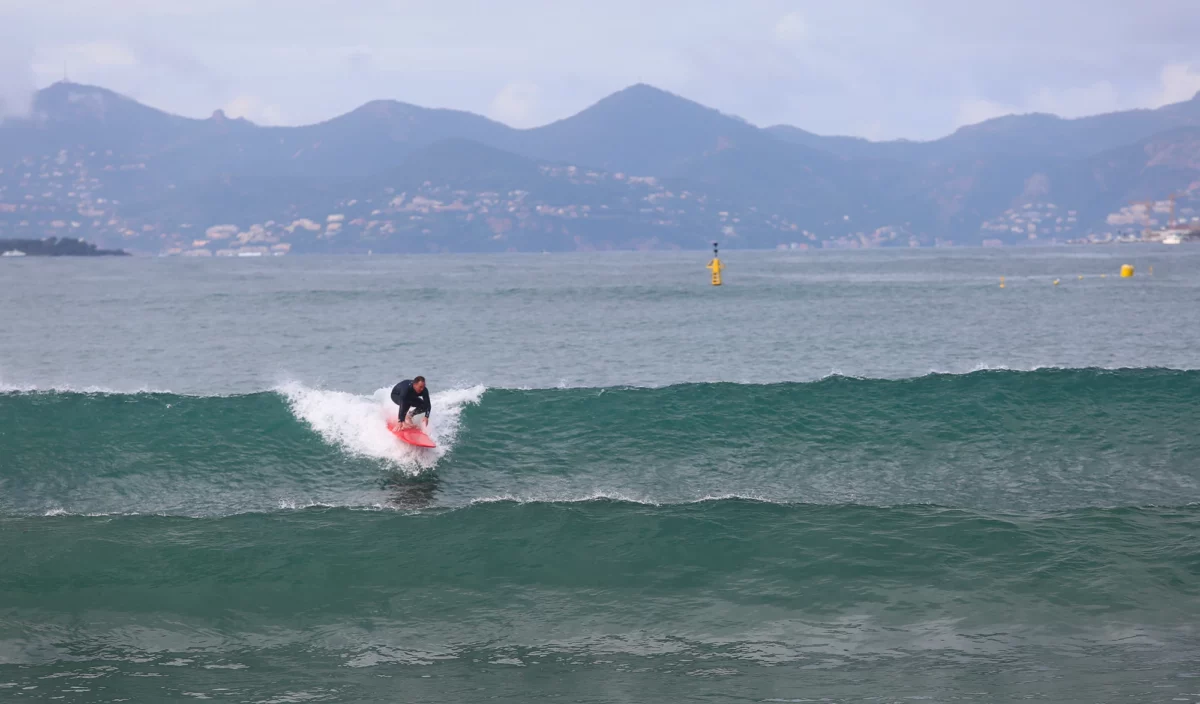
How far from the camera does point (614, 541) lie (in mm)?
17203

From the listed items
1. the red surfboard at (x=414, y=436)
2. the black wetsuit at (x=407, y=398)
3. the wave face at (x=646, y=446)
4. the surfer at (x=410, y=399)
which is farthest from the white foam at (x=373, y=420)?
the black wetsuit at (x=407, y=398)

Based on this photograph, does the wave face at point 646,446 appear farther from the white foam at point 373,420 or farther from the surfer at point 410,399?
the surfer at point 410,399

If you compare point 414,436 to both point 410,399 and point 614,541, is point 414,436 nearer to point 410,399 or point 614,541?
point 410,399

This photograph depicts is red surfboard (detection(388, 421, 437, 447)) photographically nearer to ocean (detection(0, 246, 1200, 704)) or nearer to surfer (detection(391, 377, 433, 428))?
surfer (detection(391, 377, 433, 428))

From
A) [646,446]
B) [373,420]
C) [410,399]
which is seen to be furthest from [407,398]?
[646,446]

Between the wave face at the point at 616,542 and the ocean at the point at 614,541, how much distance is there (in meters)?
0.07

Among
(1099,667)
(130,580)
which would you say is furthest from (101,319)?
(1099,667)

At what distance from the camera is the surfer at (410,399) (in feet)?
68.5

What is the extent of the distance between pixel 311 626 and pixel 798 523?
8197mm

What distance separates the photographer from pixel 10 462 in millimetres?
22578

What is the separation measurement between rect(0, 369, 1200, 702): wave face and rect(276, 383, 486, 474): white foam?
0.33 feet

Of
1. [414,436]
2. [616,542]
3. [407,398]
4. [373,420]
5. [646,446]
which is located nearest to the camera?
[616,542]

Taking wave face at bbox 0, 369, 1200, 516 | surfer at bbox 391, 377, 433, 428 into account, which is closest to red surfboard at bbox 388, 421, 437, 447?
surfer at bbox 391, 377, 433, 428

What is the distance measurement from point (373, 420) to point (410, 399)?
99.9 inches
